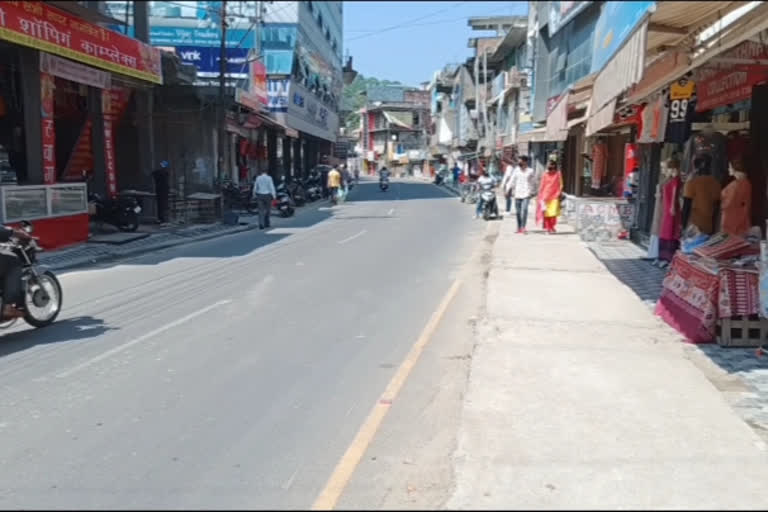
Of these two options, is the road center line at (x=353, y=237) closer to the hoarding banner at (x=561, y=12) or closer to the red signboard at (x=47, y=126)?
the red signboard at (x=47, y=126)

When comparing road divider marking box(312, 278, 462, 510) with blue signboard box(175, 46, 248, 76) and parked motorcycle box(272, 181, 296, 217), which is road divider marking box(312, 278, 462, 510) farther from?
blue signboard box(175, 46, 248, 76)

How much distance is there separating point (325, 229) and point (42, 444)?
15413mm

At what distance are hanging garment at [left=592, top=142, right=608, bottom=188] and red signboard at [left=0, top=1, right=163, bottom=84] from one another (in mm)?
12162

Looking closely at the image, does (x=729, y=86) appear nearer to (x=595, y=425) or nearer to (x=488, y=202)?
(x=595, y=425)

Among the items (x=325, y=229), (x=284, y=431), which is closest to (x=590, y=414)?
(x=284, y=431)

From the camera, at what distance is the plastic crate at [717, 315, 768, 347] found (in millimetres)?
6730

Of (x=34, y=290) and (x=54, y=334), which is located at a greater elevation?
(x=34, y=290)

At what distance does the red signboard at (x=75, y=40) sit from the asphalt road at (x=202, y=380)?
183 inches

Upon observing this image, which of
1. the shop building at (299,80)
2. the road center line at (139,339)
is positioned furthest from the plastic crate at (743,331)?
the shop building at (299,80)

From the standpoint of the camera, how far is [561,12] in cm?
2614

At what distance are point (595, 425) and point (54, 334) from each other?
18.9ft

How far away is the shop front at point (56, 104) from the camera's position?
13.1m

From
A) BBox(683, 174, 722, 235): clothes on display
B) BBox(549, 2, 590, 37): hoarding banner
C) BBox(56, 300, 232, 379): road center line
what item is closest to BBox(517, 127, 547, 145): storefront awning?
BBox(549, 2, 590, 37): hoarding banner

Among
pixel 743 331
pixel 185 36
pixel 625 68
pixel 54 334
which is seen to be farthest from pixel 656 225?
pixel 185 36
